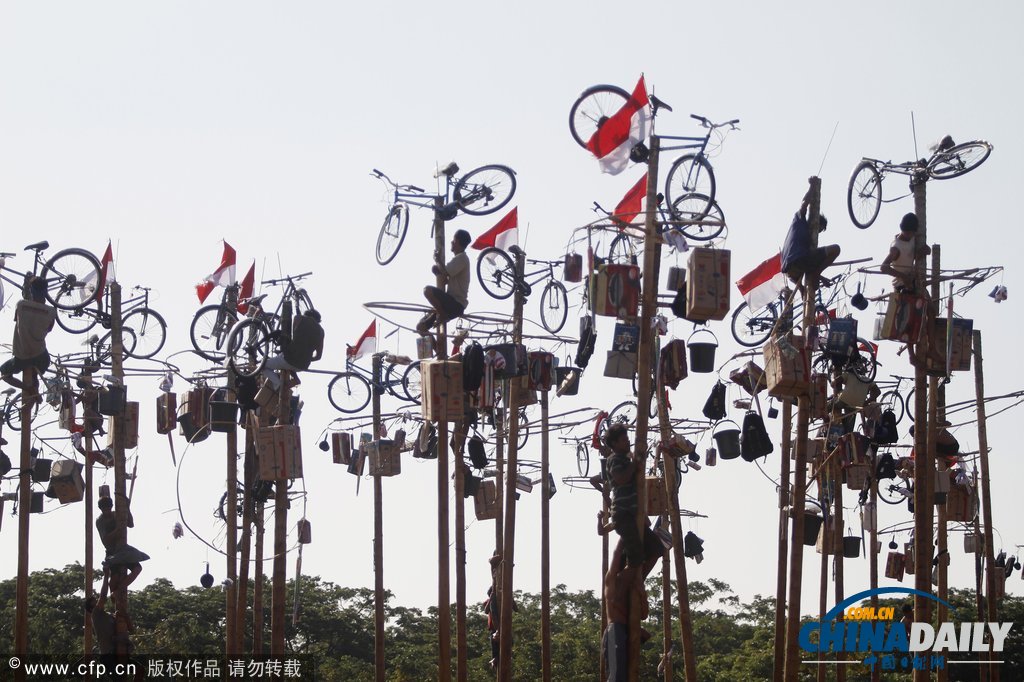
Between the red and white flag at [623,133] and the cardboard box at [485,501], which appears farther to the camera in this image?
the cardboard box at [485,501]

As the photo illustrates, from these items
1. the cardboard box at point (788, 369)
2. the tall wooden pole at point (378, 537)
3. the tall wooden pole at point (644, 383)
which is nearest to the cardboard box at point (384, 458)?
the tall wooden pole at point (378, 537)

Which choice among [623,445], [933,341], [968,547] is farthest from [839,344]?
[968,547]

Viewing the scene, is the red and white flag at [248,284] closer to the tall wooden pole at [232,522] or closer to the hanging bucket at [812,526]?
the tall wooden pole at [232,522]

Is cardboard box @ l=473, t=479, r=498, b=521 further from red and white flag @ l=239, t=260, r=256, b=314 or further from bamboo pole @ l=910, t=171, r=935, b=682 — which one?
bamboo pole @ l=910, t=171, r=935, b=682

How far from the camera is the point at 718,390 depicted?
2328 centimetres

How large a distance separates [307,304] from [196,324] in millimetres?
2588

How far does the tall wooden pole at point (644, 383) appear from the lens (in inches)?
534

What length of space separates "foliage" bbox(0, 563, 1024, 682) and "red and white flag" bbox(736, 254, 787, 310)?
12730 millimetres

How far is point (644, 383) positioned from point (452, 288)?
5262 millimetres

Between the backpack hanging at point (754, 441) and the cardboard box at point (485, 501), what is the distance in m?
6.91

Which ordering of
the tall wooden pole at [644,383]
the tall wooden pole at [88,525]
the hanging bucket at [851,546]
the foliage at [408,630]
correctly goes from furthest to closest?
1. the foliage at [408,630]
2. the hanging bucket at [851,546]
3. the tall wooden pole at [88,525]
4. the tall wooden pole at [644,383]

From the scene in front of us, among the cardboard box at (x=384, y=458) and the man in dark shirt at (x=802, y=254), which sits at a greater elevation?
the man in dark shirt at (x=802, y=254)

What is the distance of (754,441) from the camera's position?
2134 cm

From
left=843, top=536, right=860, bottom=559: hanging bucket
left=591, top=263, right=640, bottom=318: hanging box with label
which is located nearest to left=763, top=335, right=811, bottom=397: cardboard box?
left=591, top=263, right=640, bottom=318: hanging box with label
